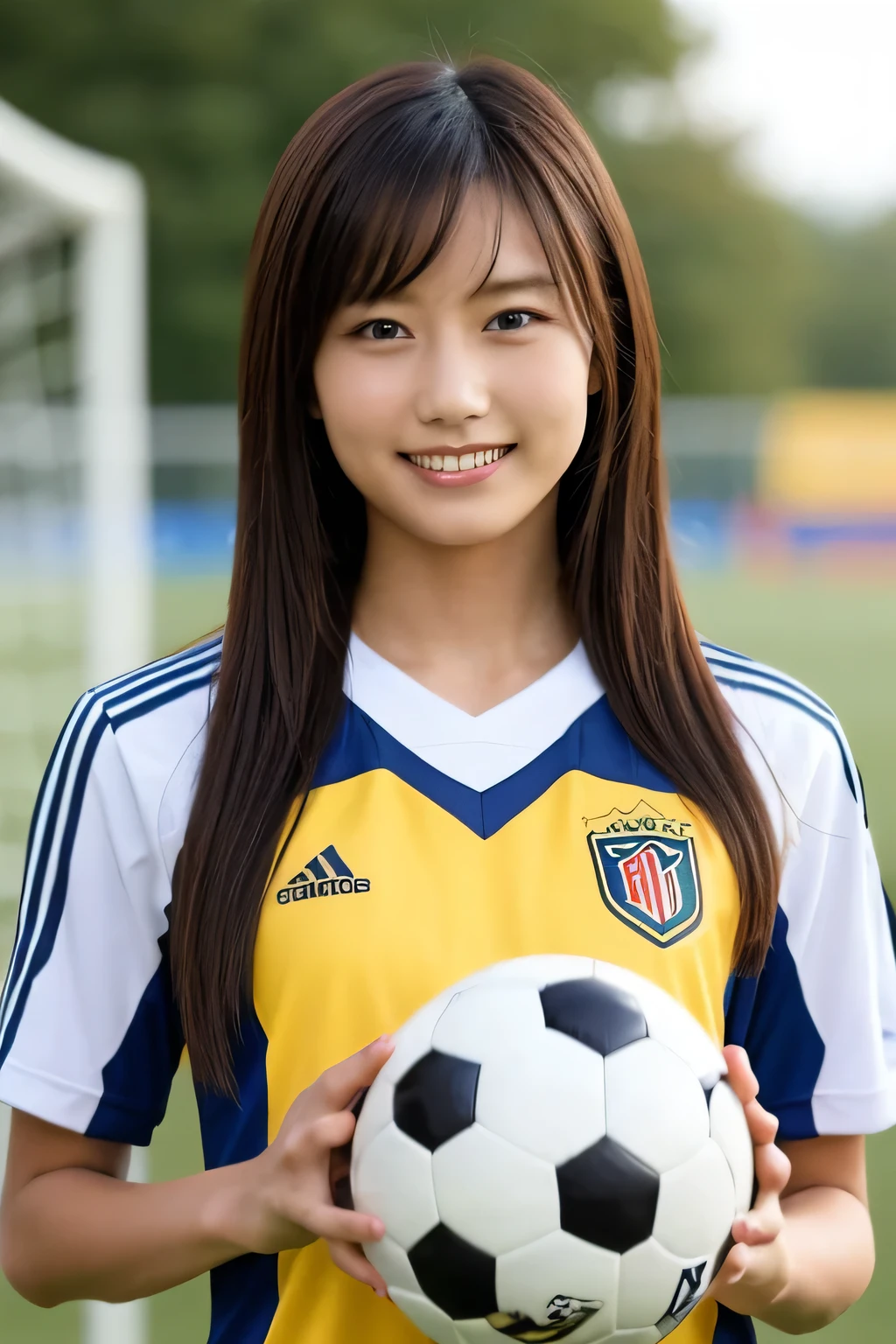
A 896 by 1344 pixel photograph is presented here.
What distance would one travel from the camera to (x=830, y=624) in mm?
14500

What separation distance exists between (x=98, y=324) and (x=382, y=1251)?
2.79 m

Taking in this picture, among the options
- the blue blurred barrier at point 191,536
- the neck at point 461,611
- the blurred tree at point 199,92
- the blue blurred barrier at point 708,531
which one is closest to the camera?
the neck at point 461,611

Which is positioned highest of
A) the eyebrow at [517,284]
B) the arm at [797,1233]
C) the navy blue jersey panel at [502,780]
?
the eyebrow at [517,284]

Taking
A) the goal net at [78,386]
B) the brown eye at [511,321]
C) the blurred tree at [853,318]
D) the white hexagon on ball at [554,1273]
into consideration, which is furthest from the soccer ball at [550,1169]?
the blurred tree at [853,318]

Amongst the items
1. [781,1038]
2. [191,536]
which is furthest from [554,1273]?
[191,536]

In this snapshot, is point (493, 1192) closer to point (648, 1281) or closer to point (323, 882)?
point (648, 1281)

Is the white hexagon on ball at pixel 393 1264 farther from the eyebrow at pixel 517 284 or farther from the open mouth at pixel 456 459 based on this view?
the eyebrow at pixel 517 284

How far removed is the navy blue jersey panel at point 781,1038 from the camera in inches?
53.8

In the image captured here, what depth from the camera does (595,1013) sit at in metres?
1.09

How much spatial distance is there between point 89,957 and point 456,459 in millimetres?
507

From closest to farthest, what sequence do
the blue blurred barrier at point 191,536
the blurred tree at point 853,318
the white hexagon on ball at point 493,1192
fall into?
1. the white hexagon on ball at point 493,1192
2. the blue blurred barrier at point 191,536
3. the blurred tree at point 853,318

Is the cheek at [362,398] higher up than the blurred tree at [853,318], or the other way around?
the blurred tree at [853,318]

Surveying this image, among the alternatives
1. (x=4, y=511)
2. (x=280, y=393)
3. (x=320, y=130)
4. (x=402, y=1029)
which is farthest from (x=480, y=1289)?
(x=4, y=511)

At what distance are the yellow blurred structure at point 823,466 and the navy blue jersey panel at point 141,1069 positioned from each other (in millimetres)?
16809
